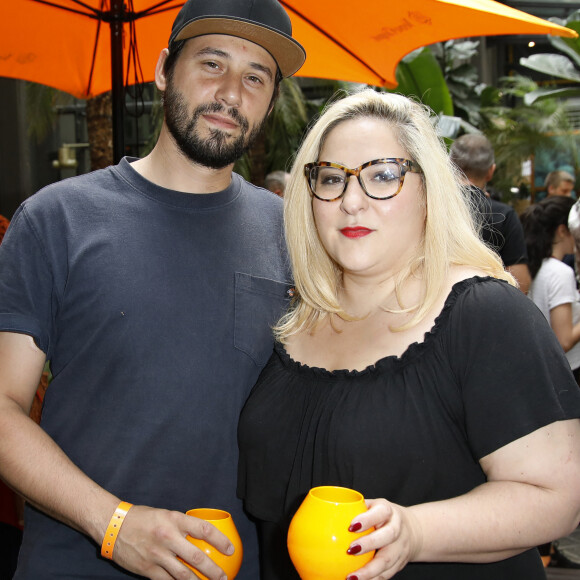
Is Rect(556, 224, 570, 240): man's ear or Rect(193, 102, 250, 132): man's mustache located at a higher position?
Rect(193, 102, 250, 132): man's mustache

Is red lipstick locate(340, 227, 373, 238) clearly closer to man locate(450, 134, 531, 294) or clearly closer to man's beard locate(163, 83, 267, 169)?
man's beard locate(163, 83, 267, 169)

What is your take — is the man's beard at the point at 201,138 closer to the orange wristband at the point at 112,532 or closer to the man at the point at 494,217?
the orange wristband at the point at 112,532

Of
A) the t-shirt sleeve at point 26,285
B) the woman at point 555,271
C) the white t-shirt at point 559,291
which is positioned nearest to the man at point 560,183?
the woman at point 555,271

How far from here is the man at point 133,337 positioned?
1.87 m

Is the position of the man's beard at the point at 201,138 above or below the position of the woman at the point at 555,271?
above

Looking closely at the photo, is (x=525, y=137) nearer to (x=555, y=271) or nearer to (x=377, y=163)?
(x=555, y=271)

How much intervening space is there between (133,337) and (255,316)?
397 mm

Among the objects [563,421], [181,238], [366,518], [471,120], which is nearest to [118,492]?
[181,238]

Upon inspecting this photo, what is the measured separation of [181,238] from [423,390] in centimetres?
89

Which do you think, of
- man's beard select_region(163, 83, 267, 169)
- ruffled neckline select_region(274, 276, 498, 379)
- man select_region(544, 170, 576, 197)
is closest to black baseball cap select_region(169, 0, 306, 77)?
man's beard select_region(163, 83, 267, 169)

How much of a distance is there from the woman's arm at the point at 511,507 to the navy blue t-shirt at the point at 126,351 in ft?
2.45

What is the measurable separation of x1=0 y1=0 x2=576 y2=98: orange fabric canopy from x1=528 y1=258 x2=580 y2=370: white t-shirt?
1.83 metres

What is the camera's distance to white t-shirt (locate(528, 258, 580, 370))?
14.8 ft

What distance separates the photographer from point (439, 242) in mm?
1859
